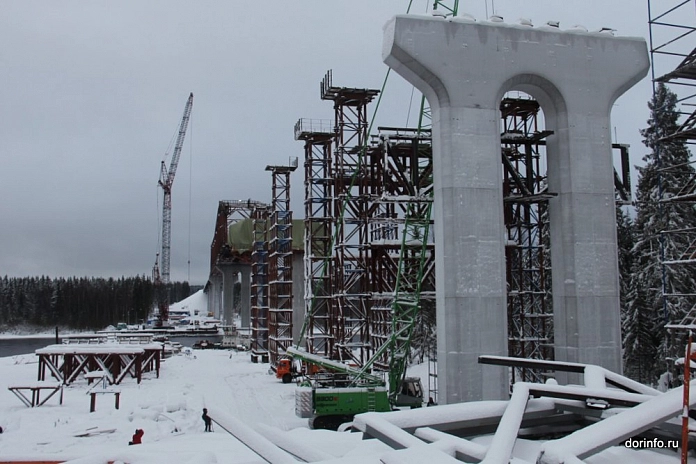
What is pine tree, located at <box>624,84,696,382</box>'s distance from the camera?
4003cm

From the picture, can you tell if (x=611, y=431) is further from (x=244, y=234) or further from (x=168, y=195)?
(x=168, y=195)

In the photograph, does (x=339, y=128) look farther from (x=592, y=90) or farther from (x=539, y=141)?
(x=592, y=90)

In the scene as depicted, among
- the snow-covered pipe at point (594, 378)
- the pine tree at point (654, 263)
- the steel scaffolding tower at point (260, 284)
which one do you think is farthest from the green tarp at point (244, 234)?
the snow-covered pipe at point (594, 378)

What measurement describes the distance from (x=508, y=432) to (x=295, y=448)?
2.50 meters

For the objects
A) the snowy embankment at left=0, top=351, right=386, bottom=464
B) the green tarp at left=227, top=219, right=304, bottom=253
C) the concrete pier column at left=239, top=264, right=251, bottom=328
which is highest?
the green tarp at left=227, top=219, right=304, bottom=253

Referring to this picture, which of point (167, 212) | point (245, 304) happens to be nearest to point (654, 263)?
point (245, 304)

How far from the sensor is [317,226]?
5381 cm

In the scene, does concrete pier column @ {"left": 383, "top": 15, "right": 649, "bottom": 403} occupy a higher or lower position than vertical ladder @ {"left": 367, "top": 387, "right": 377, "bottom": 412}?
higher

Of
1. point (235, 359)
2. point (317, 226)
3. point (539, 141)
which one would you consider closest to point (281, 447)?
point (539, 141)

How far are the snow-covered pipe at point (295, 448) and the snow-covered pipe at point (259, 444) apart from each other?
1.27 feet

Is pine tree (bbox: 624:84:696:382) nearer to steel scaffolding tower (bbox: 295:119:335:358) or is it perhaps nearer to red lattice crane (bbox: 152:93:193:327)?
steel scaffolding tower (bbox: 295:119:335:358)

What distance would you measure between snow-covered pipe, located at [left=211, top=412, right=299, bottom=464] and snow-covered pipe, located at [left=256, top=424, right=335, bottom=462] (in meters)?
0.39

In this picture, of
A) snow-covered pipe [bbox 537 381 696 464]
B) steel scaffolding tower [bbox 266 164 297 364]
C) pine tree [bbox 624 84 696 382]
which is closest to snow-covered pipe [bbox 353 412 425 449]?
snow-covered pipe [bbox 537 381 696 464]

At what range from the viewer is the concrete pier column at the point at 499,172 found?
Answer: 23.2 metres
